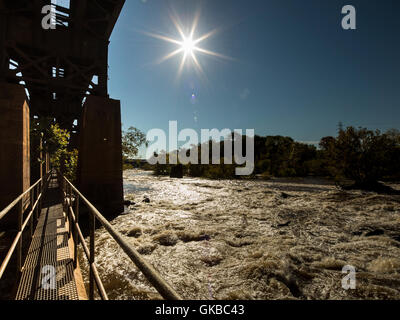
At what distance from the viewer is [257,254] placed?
6.14 metres

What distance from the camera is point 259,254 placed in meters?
6.13

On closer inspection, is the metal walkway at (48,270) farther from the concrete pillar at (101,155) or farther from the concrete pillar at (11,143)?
the concrete pillar at (101,155)

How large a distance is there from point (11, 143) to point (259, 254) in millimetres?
8955

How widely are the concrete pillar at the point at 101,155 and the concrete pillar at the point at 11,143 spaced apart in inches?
93.2

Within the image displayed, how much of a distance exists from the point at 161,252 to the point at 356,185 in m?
22.3

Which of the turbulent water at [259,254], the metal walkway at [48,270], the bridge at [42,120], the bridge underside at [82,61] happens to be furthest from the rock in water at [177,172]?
the metal walkway at [48,270]

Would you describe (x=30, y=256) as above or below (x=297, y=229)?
above

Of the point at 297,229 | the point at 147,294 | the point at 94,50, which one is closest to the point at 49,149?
the point at 94,50

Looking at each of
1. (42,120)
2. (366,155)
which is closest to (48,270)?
(42,120)

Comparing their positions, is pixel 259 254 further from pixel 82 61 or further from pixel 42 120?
pixel 82 61

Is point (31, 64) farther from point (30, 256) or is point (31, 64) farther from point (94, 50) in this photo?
point (30, 256)

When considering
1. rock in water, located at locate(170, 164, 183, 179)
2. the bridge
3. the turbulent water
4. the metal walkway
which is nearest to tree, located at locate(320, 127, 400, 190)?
the turbulent water

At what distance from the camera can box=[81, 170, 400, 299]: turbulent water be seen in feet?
15.0
